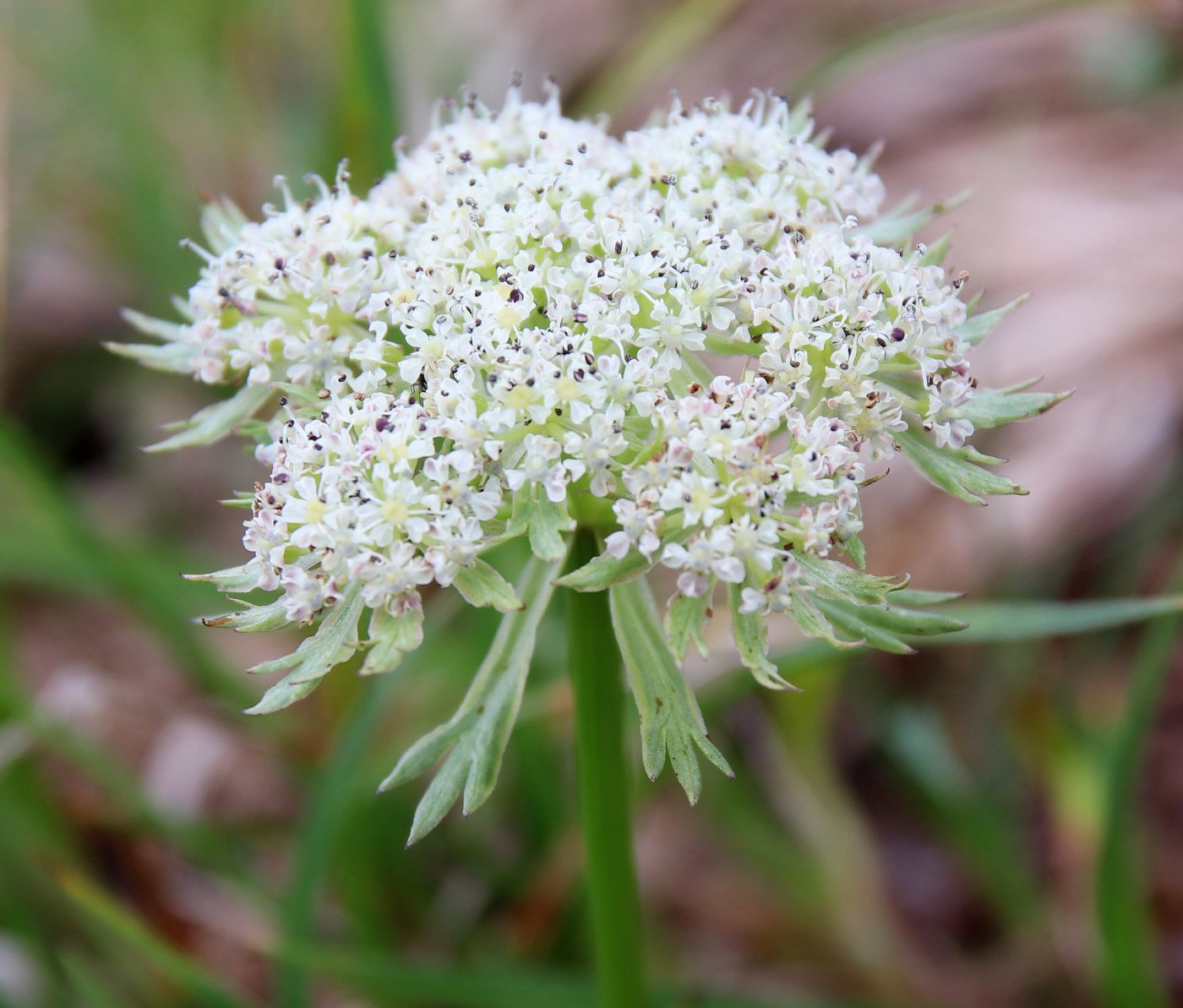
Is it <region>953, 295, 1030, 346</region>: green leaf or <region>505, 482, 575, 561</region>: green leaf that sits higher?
<region>953, 295, 1030, 346</region>: green leaf

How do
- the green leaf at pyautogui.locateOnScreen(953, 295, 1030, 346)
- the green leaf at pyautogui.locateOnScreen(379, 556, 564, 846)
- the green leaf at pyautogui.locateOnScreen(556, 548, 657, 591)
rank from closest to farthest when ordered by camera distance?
the green leaf at pyautogui.locateOnScreen(556, 548, 657, 591)
the green leaf at pyautogui.locateOnScreen(379, 556, 564, 846)
the green leaf at pyautogui.locateOnScreen(953, 295, 1030, 346)

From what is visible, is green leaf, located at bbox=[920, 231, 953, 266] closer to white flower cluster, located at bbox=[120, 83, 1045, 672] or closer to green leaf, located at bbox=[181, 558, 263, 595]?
white flower cluster, located at bbox=[120, 83, 1045, 672]

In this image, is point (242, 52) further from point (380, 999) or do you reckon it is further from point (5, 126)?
point (380, 999)

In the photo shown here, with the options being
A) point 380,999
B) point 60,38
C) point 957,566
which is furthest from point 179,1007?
point 60,38

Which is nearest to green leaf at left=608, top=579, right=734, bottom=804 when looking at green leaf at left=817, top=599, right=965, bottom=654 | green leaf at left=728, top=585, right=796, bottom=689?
green leaf at left=728, top=585, right=796, bottom=689

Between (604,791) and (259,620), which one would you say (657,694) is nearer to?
(604,791)

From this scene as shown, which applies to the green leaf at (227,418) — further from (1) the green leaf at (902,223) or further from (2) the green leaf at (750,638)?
(1) the green leaf at (902,223)

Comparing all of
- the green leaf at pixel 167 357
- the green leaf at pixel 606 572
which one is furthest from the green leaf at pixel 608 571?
the green leaf at pixel 167 357
